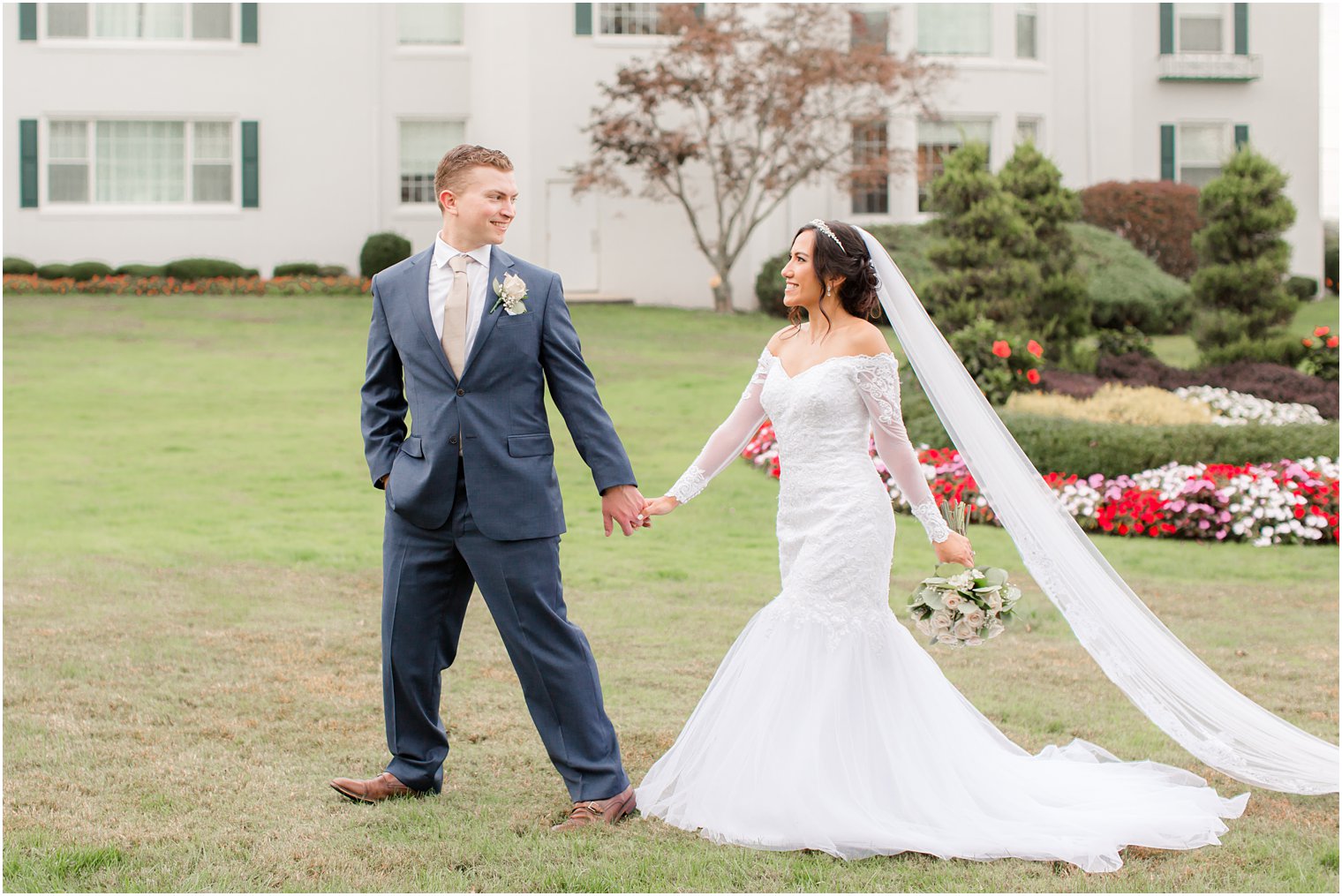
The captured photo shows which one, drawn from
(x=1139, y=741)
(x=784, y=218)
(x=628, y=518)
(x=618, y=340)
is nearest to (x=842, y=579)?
(x=628, y=518)

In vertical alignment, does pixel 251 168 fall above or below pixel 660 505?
above

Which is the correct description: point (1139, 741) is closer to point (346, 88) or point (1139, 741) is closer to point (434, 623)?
point (434, 623)

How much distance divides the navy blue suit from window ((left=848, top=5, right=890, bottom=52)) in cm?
1985

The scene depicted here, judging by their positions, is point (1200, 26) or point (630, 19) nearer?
point (630, 19)

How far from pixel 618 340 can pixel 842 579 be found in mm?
14906

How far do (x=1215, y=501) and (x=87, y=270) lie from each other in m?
20.1

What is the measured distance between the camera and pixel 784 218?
23984mm

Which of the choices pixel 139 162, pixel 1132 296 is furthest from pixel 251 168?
pixel 1132 296

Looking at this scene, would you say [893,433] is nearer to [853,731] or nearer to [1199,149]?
[853,731]

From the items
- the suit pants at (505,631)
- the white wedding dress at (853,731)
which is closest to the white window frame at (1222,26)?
the white wedding dress at (853,731)

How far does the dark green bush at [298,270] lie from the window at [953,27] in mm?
12105

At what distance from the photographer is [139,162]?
2494cm

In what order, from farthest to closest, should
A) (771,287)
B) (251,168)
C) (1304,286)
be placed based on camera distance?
1. (1304,286)
2. (251,168)
3. (771,287)

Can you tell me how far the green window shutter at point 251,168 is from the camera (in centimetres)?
2489
